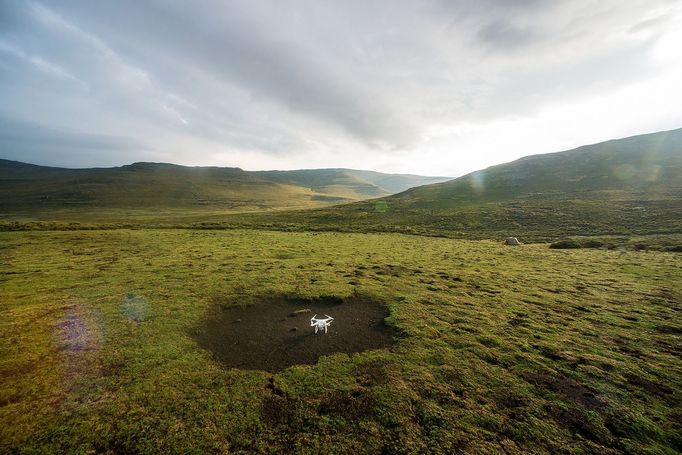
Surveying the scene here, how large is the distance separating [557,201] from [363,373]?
3672 inches

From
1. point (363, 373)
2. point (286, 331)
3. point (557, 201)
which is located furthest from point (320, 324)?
point (557, 201)

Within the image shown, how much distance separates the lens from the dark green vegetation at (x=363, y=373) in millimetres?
7781

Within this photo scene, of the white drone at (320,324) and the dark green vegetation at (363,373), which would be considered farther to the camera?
the white drone at (320,324)

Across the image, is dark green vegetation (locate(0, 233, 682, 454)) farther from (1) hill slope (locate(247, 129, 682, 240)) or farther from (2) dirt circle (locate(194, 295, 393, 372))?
(1) hill slope (locate(247, 129, 682, 240))

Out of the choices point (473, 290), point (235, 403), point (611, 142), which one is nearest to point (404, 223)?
point (473, 290)

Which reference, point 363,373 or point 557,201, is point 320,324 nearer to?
point 363,373

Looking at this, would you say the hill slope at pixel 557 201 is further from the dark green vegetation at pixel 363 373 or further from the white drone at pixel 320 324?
the white drone at pixel 320 324

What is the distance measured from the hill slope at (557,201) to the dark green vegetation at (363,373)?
3929 centimetres

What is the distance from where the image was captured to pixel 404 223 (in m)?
72.1

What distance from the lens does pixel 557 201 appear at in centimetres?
8038

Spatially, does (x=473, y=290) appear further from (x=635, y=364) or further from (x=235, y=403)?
(x=235, y=403)

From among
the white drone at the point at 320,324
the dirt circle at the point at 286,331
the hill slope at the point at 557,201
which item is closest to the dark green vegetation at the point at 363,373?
the dirt circle at the point at 286,331

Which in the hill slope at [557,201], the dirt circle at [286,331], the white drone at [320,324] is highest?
the hill slope at [557,201]

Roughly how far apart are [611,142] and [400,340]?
198891 millimetres
